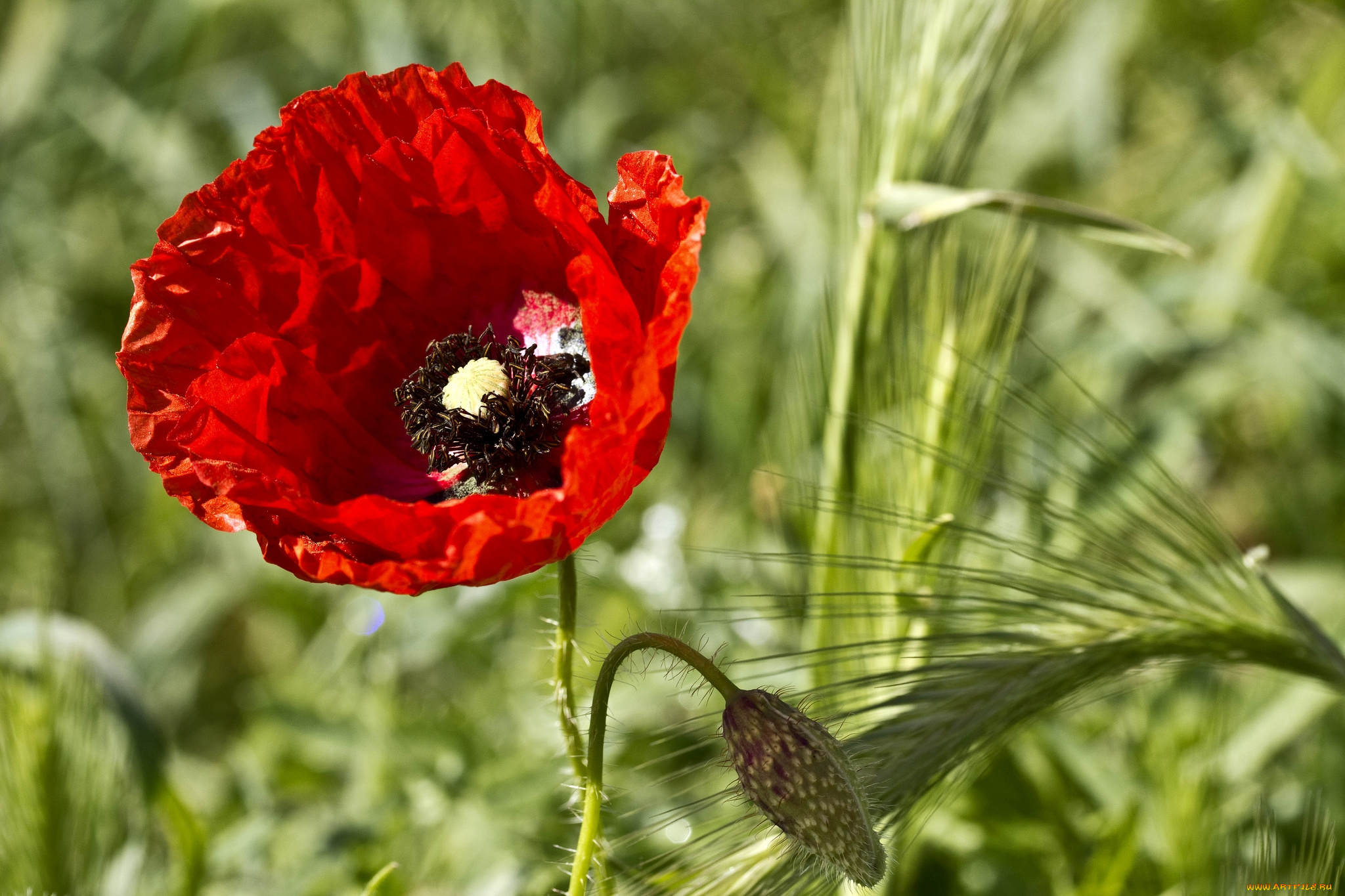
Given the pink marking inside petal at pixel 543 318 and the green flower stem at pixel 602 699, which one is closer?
the green flower stem at pixel 602 699

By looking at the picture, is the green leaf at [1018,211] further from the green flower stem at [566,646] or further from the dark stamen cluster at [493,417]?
the green flower stem at [566,646]

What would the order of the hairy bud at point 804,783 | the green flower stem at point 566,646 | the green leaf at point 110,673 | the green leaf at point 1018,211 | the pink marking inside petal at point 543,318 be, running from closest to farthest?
the hairy bud at point 804,783, the green flower stem at point 566,646, the green leaf at point 1018,211, the pink marking inside petal at point 543,318, the green leaf at point 110,673

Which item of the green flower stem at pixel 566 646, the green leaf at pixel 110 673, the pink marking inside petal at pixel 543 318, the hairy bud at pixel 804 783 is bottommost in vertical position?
the hairy bud at pixel 804 783

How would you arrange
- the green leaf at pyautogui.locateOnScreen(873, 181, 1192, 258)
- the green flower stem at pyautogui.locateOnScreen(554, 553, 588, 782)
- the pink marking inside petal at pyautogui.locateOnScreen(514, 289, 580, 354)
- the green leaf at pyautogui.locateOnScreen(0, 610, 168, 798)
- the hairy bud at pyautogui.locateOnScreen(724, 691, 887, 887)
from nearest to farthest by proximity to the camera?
1. the hairy bud at pyautogui.locateOnScreen(724, 691, 887, 887)
2. the green flower stem at pyautogui.locateOnScreen(554, 553, 588, 782)
3. the green leaf at pyautogui.locateOnScreen(873, 181, 1192, 258)
4. the pink marking inside petal at pyautogui.locateOnScreen(514, 289, 580, 354)
5. the green leaf at pyautogui.locateOnScreen(0, 610, 168, 798)

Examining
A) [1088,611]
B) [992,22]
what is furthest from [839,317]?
[1088,611]

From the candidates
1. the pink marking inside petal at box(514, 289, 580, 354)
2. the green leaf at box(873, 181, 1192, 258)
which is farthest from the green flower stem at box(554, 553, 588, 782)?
the green leaf at box(873, 181, 1192, 258)

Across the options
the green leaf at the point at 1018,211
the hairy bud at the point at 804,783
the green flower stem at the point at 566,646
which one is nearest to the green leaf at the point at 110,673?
the green flower stem at the point at 566,646

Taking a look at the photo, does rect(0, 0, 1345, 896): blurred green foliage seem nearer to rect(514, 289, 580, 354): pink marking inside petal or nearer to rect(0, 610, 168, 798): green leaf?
rect(0, 610, 168, 798): green leaf
